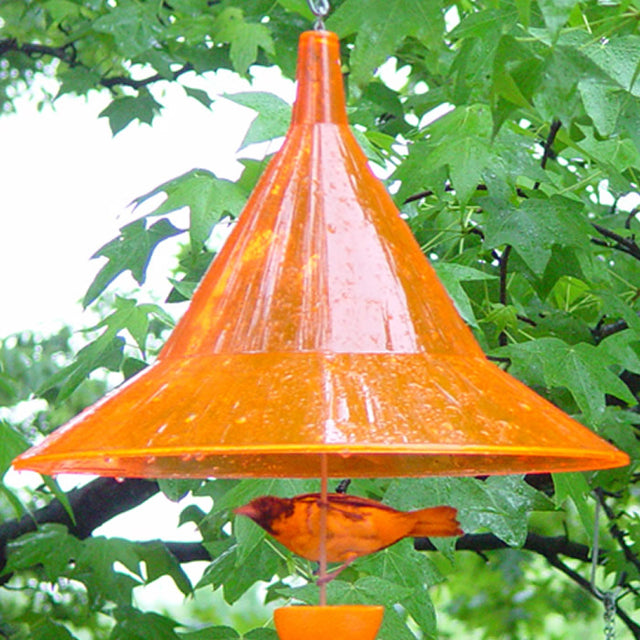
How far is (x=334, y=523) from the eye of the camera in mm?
893

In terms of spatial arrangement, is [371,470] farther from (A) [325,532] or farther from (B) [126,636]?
(B) [126,636]

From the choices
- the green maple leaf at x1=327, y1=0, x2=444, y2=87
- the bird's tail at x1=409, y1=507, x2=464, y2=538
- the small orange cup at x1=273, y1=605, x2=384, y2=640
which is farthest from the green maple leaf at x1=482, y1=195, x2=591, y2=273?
the small orange cup at x1=273, y1=605, x2=384, y2=640

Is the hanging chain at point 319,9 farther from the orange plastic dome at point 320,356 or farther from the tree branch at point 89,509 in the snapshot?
the tree branch at point 89,509

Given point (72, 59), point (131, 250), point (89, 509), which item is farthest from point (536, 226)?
point (72, 59)

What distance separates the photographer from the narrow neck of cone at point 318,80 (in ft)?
2.92

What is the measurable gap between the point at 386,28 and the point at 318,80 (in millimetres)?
256

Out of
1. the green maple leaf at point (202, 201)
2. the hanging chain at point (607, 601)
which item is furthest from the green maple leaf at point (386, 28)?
the hanging chain at point (607, 601)

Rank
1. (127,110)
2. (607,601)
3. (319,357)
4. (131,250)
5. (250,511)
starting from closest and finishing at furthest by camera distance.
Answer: (319,357) < (250,511) < (131,250) < (607,601) < (127,110)

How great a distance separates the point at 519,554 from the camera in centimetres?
407

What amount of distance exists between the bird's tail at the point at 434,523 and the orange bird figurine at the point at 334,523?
0.02 m

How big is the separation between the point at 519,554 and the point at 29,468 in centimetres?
348

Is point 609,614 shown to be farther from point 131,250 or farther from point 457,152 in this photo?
point 131,250

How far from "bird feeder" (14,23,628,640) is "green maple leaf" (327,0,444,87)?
0.69 feet

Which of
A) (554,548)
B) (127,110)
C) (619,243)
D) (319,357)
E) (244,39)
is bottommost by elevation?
(554,548)
